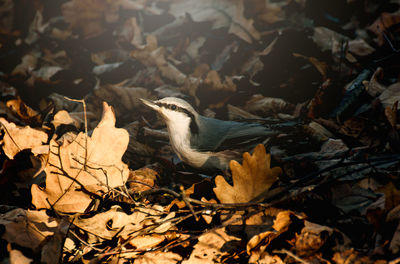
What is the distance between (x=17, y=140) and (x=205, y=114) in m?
1.65

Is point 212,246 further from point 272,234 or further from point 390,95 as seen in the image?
point 390,95

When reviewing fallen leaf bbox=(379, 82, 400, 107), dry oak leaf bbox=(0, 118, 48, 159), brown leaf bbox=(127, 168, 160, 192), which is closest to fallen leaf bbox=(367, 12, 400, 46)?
fallen leaf bbox=(379, 82, 400, 107)

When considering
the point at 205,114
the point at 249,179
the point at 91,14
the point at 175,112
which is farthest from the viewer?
the point at 91,14

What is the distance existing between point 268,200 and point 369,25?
2.79 meters

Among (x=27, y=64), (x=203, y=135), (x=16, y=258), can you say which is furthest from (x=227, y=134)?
(x=27, y=64)

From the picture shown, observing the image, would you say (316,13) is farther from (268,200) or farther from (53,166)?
(53,166)

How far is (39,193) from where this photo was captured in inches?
59.4

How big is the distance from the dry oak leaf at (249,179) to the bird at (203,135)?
2.63 feet

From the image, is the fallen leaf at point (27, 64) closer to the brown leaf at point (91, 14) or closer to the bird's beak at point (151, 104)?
the brown leaf at point (91, 14)

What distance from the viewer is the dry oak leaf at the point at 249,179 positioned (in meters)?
1.46

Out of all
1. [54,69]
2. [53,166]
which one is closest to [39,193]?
[53,166]

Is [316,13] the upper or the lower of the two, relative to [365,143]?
upper

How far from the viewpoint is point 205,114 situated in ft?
9.60

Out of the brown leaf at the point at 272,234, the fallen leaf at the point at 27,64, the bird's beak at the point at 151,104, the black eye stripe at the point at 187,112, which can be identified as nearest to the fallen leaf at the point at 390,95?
the brown leaf at the point at 272,234
